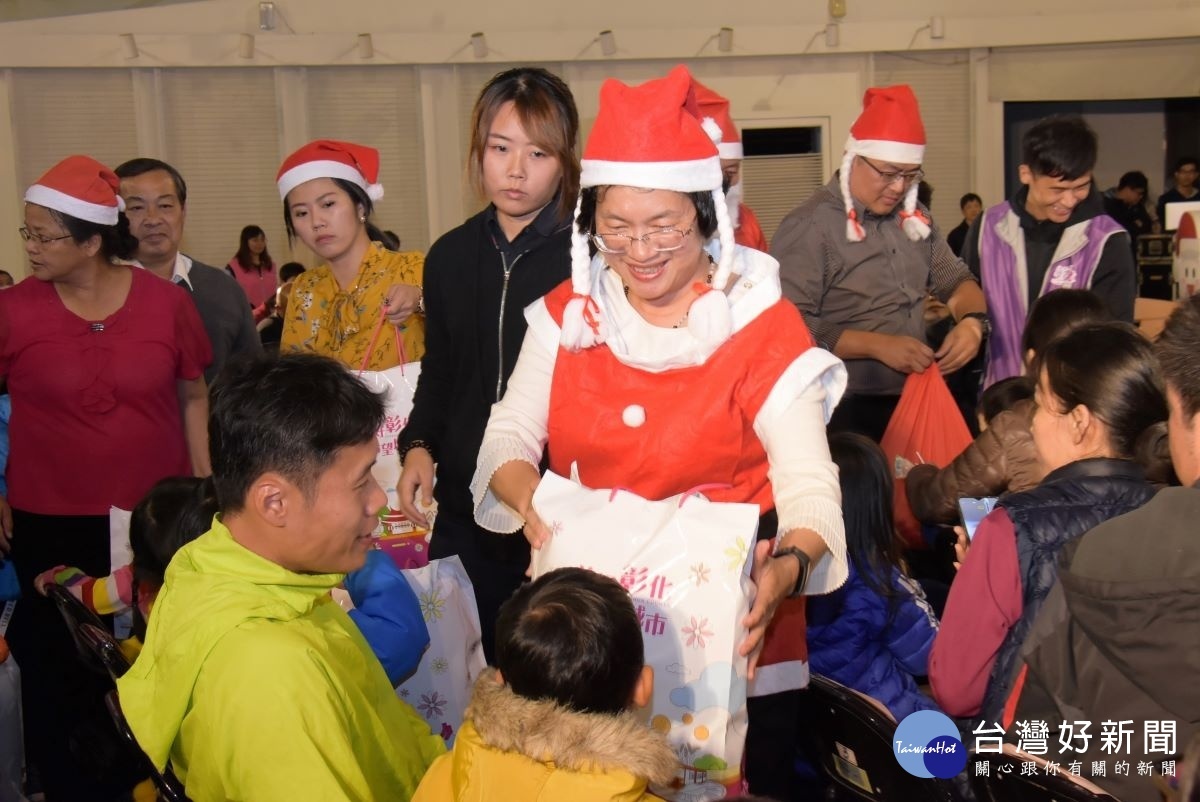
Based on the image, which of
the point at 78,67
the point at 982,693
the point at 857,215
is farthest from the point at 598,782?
the point at 78,67

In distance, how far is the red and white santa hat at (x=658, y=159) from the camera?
196 cm

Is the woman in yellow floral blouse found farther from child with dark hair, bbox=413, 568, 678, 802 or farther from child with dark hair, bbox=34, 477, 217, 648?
child with dark hair, bbox=413, 568, 678, 802

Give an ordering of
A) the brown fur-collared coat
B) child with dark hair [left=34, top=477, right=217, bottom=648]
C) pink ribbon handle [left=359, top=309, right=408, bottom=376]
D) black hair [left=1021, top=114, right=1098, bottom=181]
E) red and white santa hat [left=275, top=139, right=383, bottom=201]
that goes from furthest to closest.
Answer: black hair [left=1021, top=114, right=1098, bottom=181]
red and white santa hat [left=275, top=139, right=383, bottom=201]
pink ribbon handle [left=359, top=309, right=408, bottom=376]
child with dark hair [left=34, top=477, right=217, bottom=648]
the brown fur-collared coat

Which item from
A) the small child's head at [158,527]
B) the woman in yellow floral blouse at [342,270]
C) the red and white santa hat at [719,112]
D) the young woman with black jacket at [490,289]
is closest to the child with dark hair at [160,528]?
the small child's head at [158,527]

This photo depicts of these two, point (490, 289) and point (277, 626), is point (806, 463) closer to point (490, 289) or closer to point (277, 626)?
point (277, 626)

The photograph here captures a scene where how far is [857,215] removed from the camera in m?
3.80

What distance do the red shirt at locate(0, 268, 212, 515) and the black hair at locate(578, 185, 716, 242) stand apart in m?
1.74

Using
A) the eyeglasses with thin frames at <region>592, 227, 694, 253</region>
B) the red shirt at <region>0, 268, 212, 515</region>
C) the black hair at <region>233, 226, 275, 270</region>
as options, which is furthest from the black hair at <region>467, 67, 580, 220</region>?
the black hair at <region>233, 226, 275, 270</region>

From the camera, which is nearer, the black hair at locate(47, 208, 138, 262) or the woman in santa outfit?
the woman in santa outfit

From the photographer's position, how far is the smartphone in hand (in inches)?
91.7

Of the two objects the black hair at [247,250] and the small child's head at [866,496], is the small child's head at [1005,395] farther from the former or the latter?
the black hair at [247,250]

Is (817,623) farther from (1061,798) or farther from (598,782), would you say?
(598,782)

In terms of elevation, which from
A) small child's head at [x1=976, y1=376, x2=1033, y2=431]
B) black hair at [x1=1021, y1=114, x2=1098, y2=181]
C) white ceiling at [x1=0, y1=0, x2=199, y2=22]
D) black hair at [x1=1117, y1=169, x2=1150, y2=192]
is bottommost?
small child's head at [x1=976, y1=376, x2=1033, y2=431]

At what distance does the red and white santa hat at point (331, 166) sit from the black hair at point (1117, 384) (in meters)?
2.01
